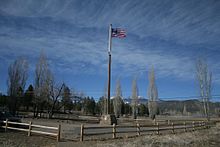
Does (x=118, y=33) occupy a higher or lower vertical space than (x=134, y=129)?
higher

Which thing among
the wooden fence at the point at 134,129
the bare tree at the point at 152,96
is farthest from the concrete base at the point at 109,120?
the bare tree at the point at 152,96

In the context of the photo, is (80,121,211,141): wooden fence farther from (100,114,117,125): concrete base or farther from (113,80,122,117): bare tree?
(113,80,122,117): bare tree

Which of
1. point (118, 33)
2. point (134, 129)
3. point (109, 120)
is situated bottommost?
point (134, 129)

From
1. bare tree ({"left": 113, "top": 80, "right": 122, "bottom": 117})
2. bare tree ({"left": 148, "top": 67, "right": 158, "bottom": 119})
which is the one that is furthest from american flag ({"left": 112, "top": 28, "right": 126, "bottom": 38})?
bare tree ({"left": 113, "top": 80, "right": 122, "bottom": 117})

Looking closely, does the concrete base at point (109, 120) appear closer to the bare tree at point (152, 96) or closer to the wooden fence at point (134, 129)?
the wooden fence at point (134, 129)

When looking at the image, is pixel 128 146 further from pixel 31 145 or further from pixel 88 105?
pixel 88 105

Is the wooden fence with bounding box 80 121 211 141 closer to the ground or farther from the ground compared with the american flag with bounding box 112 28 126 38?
closer to the ground

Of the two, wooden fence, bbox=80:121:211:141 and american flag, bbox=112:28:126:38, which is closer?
wooden fence, bbox=80:121:211:141

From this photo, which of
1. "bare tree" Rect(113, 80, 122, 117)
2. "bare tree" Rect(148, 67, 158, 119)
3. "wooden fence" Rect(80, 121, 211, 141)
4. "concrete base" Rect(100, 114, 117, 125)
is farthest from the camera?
"bare tree" Rect(113, 80, 122, 117)

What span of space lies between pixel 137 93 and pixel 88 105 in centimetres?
3693

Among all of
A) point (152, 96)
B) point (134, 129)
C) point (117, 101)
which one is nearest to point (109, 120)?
point (134, 129)

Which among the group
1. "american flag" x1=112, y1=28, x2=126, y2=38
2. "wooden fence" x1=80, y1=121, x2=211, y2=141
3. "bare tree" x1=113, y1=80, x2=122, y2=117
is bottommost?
"wooden fence" x1=80, y1=121, x2=211, y2=141

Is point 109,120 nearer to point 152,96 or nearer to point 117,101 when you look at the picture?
point 152,96

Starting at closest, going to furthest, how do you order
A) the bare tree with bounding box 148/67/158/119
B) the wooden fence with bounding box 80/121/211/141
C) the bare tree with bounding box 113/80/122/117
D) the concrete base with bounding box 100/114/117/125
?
the wooden fence with bounding box 80/121/211/141
the concrete base with bounding box 100/114/117/125
the bare tree with bounding box 148/67/158/119
the bare tree with bounding box 113/80/122/117
